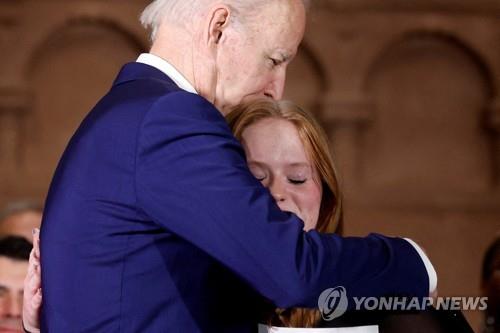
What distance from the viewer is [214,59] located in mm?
1928

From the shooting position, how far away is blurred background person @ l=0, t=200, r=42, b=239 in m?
3.29

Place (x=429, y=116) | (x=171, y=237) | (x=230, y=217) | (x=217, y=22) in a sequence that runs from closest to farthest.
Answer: (x=230, y=217) → (x=171, y=237) → (x=217, y=22) → (x=429, y=116)

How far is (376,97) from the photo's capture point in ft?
17.2

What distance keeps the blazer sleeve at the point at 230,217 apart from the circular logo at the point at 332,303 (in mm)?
30

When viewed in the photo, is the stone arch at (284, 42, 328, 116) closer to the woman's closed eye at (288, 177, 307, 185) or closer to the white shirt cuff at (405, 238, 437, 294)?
the woman's closed eye at (288, 177, 307, 185)

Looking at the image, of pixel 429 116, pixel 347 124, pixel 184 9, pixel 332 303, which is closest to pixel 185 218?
pixel 332 303

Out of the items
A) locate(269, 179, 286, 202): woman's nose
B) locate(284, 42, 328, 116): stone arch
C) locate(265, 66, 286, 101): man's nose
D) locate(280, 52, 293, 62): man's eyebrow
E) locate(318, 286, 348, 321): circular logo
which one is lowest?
locate(318, 286, 348, 321): circular logo

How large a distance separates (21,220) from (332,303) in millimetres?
1672

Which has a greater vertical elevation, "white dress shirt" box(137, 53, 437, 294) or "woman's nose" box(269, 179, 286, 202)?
"white dress shirt" box(137, 53, 437, 294)

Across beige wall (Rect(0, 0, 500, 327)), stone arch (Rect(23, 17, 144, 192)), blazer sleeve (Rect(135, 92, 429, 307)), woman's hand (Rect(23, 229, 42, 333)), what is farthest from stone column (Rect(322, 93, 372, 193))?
blazer sleeve (Rect(135, 92, 429, 307))

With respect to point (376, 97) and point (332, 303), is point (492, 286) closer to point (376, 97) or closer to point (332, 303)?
point (332, 303)

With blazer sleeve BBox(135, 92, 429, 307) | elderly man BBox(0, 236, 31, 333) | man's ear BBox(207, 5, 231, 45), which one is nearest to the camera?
blazer sleeve BBox(135, 92, 429, 307)

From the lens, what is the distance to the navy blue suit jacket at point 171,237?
5.54ft

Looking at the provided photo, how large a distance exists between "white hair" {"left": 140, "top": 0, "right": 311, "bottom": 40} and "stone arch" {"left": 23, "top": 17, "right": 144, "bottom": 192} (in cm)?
319
